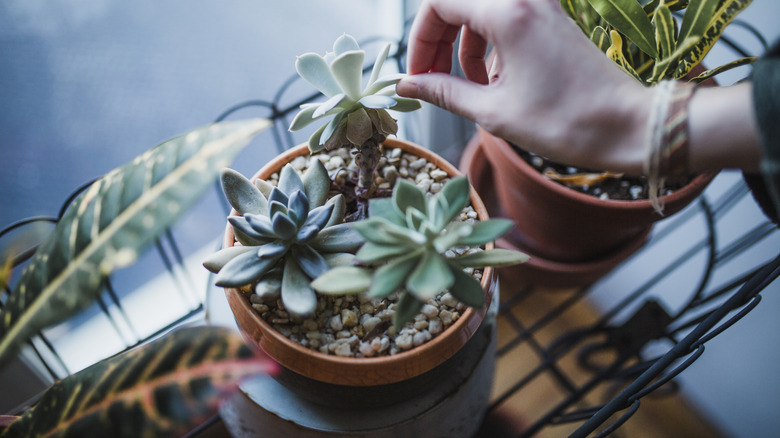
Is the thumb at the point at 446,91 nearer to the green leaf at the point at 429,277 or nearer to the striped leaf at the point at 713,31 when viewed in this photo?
the green leaf at the point at 429,277

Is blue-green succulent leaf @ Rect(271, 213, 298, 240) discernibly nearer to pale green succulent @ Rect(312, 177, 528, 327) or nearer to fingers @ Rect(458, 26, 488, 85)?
pale green succulent @ Rect(312, 177, 528, 327)

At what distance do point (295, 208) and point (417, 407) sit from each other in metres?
0.27

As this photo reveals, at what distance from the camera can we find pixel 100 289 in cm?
41

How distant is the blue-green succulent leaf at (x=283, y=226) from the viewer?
500 mm

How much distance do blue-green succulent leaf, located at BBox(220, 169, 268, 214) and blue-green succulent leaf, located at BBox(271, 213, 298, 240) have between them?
0.18 feet

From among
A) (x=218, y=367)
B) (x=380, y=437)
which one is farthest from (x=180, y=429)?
(x=380, y=437)

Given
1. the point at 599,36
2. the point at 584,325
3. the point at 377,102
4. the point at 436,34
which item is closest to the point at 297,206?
the point at 377,102

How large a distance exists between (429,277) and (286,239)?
0.58 feet

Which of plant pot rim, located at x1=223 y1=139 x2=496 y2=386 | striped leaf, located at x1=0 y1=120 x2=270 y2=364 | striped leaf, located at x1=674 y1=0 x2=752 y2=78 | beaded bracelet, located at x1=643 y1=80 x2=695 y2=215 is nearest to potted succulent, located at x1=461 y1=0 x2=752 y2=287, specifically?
striped leaf, located at x1=674 y1=0 x2=752 y2=78

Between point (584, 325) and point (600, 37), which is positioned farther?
point (584, 325)

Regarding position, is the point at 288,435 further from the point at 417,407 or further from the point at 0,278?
the point at 0,278

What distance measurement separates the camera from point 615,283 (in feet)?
4.16

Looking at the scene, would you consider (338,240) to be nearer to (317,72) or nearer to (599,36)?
(317,72)

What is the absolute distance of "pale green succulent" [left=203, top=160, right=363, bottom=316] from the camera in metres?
0.51
